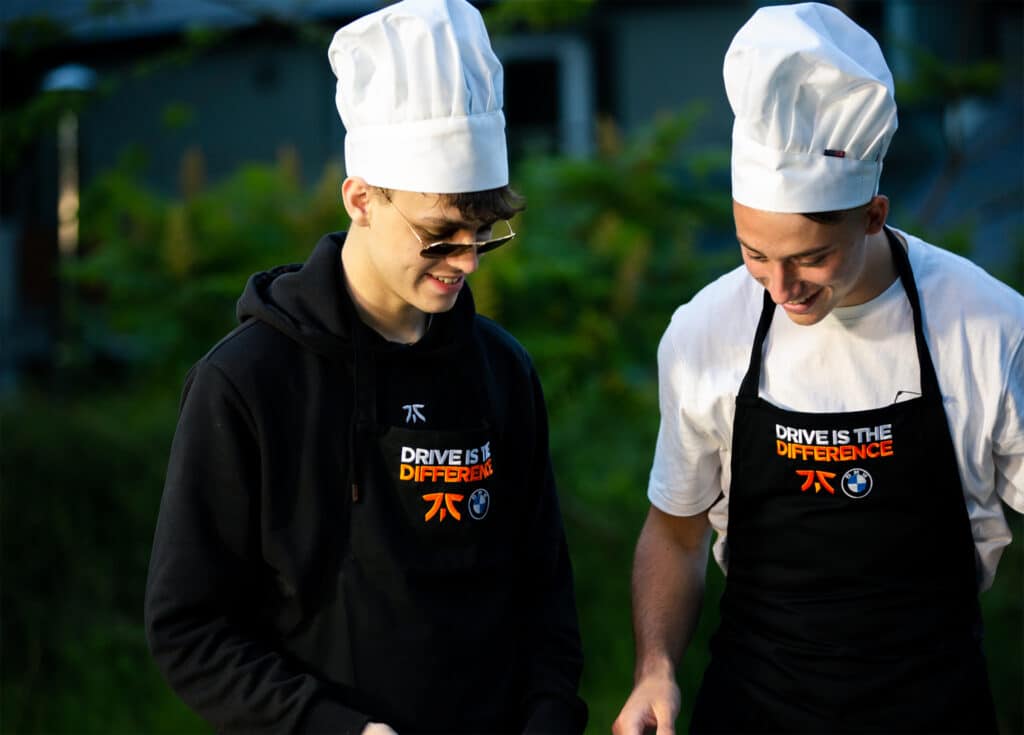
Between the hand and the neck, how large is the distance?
0.85m

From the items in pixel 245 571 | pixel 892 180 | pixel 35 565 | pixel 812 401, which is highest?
pixel 812 401

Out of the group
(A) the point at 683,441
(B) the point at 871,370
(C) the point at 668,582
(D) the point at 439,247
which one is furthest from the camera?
(C) the point at 668,582

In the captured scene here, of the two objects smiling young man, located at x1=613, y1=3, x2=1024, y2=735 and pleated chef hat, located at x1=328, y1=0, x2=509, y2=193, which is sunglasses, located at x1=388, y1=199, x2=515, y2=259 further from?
smiling young man, located at x1=613, y1=3, x2=1024, y2=735

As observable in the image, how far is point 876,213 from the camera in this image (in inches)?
103

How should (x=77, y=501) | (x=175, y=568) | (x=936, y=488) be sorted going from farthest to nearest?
1. (x=77, y=501)
2. (x=936, y=488)
3. (x=175, y=568)

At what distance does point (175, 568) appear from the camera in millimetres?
2391

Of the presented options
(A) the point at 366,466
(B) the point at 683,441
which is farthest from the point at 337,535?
(B) the point at 683,441

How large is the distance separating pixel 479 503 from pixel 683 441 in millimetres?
488

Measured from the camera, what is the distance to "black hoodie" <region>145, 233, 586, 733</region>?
240 centimetres

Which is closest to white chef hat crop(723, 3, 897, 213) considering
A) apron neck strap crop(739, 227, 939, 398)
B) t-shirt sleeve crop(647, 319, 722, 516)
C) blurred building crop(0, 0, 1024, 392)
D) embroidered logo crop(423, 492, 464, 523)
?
apron neck strap crop(739, 227, 939, 398)

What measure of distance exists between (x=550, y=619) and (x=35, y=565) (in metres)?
3.86

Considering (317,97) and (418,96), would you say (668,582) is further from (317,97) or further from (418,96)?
(317,97)

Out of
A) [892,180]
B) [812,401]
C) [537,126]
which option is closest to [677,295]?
[812,401]

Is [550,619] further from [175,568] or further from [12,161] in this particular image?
[12,161]
